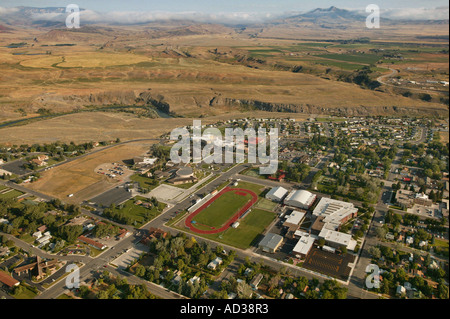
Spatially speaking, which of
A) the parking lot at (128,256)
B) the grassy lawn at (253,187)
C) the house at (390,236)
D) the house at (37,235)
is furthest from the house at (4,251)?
the house at (390,236)

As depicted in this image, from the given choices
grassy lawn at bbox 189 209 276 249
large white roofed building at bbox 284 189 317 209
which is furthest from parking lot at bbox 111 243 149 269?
large white roofed building at bbox 284 189 317 209

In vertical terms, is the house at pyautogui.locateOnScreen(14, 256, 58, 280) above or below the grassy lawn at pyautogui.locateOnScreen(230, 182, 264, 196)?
Answer: below

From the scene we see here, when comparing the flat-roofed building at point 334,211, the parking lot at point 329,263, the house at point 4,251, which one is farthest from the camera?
the flat-roofed building at point 334,211

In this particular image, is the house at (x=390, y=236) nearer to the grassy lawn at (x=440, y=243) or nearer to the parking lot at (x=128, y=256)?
the grassy lawn at (x=440, y=243)

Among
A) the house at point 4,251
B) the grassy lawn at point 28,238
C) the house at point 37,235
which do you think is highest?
the house at point 37,235

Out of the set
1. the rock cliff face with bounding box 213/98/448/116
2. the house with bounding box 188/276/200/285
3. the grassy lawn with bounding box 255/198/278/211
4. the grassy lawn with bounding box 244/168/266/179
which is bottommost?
the house with bounding box 188/276/200/285

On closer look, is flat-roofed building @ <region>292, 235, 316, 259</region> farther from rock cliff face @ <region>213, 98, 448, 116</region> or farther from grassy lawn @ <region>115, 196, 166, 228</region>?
rock cliff face @ <region>213, 98, 448, 116</region>
